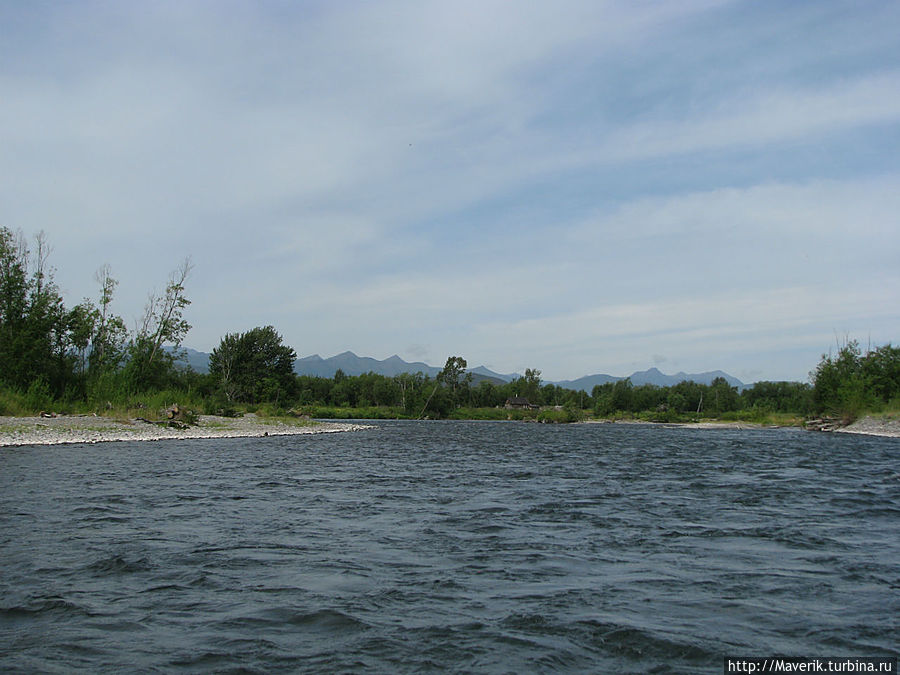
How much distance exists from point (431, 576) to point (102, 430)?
1320 inches

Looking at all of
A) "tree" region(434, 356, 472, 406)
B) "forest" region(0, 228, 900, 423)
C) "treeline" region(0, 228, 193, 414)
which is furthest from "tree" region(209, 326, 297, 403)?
"tree" region(434, 356, 472, 406)

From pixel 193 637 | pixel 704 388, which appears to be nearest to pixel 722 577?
pixel 193 637

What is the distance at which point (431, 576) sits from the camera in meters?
8.84

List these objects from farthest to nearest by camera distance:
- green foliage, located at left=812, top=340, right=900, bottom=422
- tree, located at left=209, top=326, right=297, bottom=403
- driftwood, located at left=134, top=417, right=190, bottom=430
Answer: tree, located at left=209, top=326, right=297, bottom=403 < green foliage, located at left=812, top=340, right=900, bottom=422 < driftwood, located at left=134, top=417, right=190, bottom=430

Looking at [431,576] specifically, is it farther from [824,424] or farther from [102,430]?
[824,424]

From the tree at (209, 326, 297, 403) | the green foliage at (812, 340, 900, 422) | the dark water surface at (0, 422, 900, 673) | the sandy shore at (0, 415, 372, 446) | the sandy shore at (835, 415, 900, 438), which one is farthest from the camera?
the tree at (209, 326, 297, 403)

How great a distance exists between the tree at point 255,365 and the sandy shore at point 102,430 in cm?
4102

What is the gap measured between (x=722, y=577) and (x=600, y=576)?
5.82ft

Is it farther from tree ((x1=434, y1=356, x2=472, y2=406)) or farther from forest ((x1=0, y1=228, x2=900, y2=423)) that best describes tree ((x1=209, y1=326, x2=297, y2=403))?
tree ((x1=434, y1=356, x2=472, y2=406))

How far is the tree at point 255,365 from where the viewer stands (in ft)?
307

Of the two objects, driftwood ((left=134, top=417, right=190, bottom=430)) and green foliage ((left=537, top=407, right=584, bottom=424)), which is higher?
driftwood ((left=134, top=417, right=190, bottom=430))

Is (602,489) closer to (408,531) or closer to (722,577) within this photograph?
(408,531)

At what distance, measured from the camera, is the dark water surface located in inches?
239

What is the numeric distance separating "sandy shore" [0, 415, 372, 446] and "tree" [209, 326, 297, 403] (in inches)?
1615
